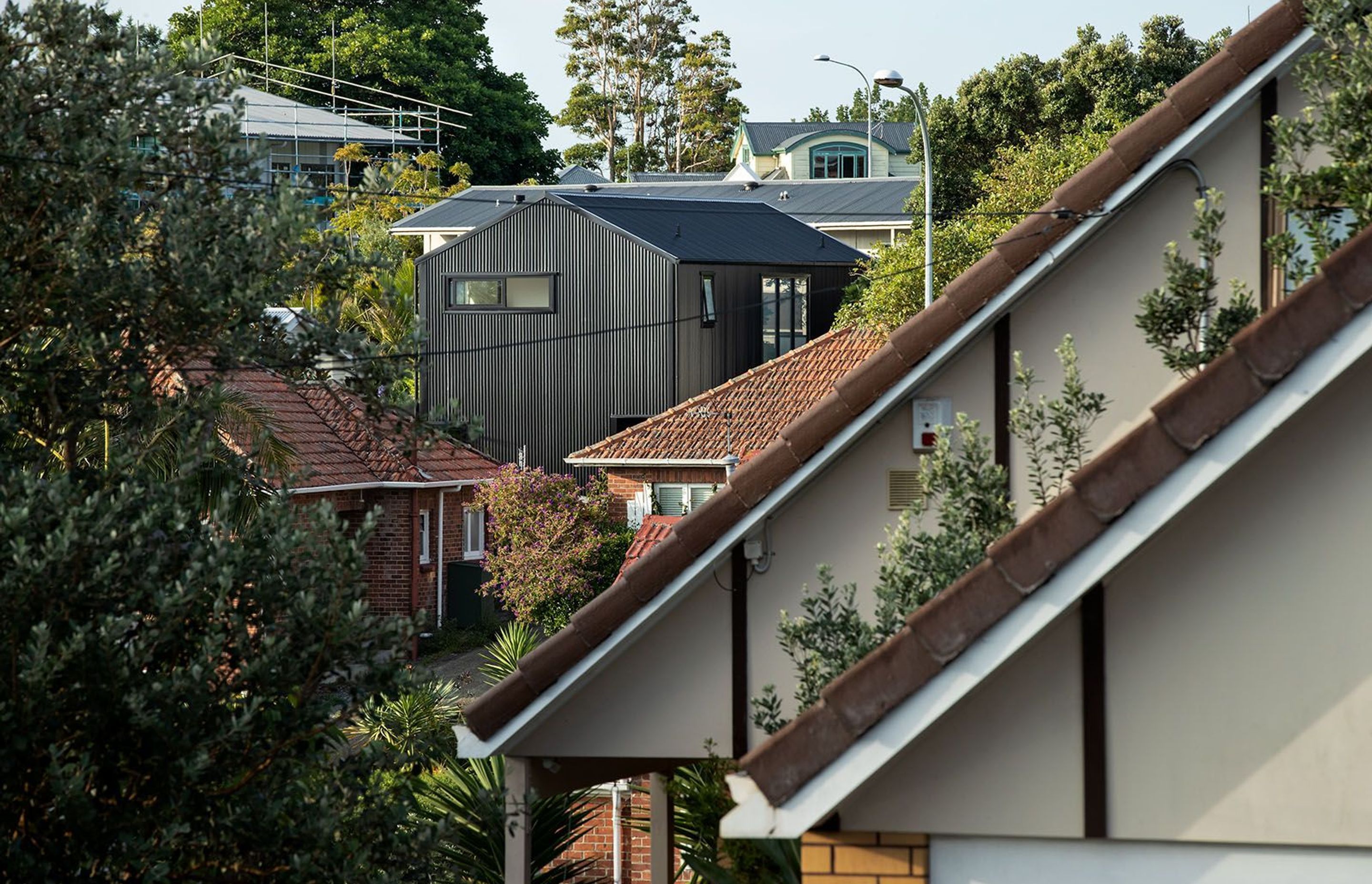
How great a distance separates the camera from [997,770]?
4.96 m

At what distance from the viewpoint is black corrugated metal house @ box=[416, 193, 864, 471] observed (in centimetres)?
4391

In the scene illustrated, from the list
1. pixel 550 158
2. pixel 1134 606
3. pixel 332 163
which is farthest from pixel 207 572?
pixel 550 158

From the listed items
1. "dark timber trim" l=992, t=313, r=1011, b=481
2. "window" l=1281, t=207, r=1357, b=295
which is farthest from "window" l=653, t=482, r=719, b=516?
"window" l=1281, t=207, r=1357, b=295

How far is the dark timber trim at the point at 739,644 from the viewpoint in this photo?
9977mm

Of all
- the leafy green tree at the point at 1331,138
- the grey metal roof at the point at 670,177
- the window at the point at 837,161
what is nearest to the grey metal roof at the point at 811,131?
the window at the point at 837,161

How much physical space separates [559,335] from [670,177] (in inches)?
1553

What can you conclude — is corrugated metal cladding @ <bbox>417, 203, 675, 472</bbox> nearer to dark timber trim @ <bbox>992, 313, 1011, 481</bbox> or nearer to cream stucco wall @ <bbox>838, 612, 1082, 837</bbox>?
dark timber trim @ <bbox>992, 313, 1011, 481</bbox>

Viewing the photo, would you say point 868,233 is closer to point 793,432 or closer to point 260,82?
point 260,82

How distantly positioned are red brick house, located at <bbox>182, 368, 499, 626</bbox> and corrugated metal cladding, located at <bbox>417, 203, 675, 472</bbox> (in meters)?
5.99

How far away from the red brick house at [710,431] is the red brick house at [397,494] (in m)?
2.89

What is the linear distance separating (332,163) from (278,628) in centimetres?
7361

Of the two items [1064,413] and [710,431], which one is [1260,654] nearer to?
[1064,413]

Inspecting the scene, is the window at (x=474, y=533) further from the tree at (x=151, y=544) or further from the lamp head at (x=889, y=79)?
the tree at (x=151, y=544)

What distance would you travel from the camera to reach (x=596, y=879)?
530 inches
